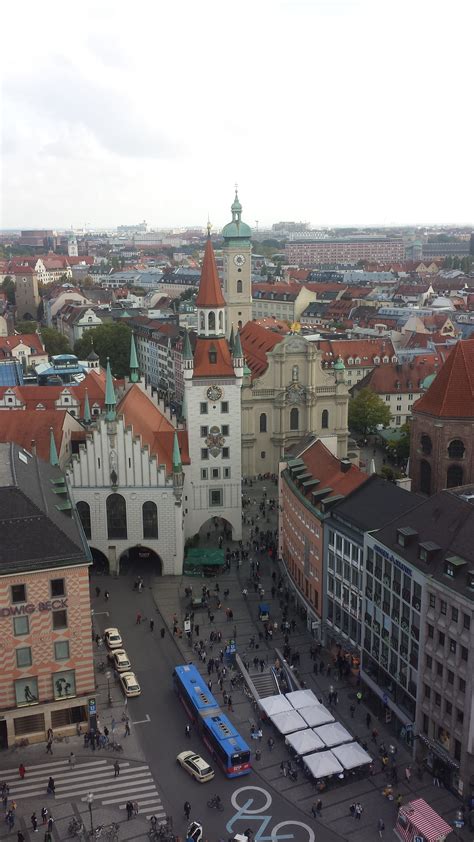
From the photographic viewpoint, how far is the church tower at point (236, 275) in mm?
132625

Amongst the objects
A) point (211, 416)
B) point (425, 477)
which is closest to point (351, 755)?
point (425, 477)

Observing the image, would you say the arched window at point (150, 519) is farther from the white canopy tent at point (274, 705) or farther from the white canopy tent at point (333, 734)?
the white canopy tent at point (333, 734)

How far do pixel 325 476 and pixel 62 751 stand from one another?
2823 centimetres

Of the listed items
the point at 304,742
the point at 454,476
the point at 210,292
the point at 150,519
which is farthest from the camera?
the point at 210,292

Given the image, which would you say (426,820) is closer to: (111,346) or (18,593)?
(18,593)

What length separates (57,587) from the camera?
47906mm

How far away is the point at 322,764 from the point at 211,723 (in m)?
6.88

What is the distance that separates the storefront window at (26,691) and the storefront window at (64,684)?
1.17 meters

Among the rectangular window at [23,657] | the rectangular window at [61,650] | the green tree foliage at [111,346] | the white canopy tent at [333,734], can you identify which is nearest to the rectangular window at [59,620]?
the rectangular window at [61,650]

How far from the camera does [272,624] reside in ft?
204

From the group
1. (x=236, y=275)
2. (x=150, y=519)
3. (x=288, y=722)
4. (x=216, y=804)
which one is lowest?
(x=216, y=804)

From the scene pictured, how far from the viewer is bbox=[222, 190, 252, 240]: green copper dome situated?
134m

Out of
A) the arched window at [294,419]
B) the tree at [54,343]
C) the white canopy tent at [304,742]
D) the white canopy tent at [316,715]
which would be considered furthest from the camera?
the tree at [54,343]

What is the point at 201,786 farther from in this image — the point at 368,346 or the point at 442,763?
the point at 368,346
